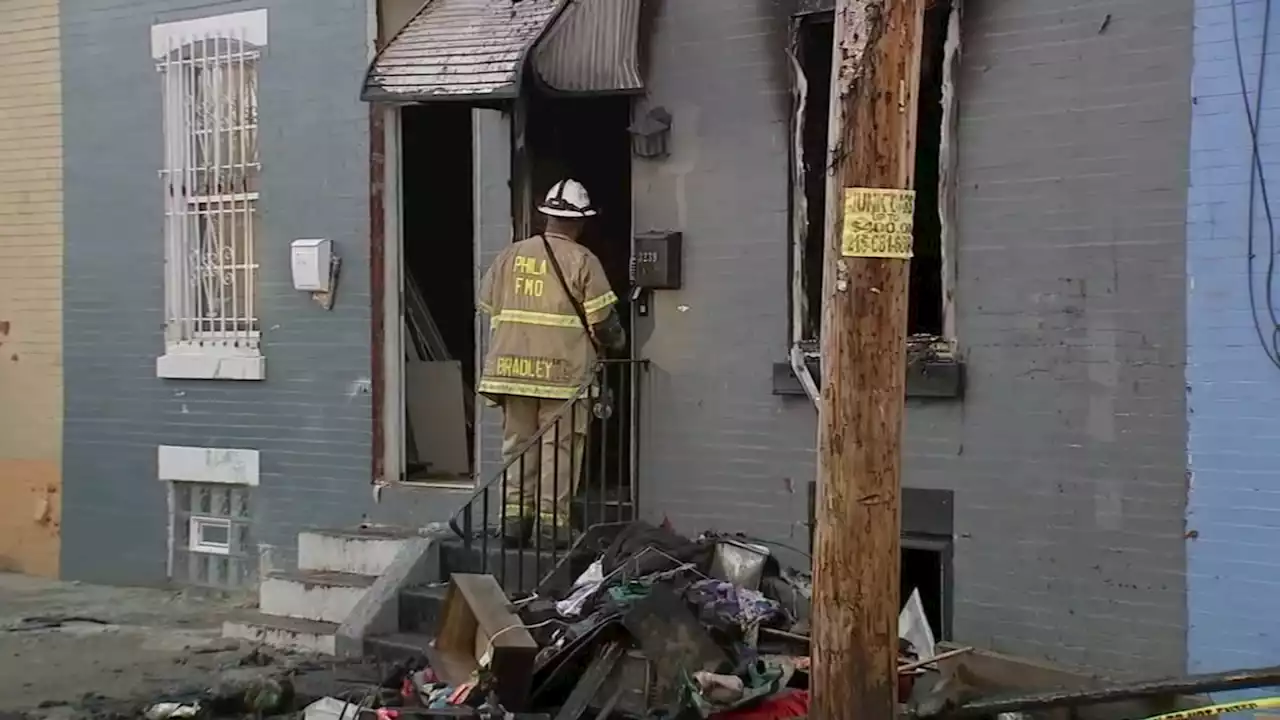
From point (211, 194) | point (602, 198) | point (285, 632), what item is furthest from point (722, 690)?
point (211, 194)

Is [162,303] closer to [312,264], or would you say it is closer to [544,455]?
[312,264]

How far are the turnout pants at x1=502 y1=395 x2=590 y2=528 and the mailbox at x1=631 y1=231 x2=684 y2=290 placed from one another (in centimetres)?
71

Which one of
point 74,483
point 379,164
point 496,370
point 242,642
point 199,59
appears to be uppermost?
point 199,59

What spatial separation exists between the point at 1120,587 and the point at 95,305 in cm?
697

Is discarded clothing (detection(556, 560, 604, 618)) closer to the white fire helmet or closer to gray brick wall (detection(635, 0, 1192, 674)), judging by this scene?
gray brick wall (detection(635, 0, 1192, 674))

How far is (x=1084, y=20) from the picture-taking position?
247 inches

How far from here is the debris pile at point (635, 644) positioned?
5.66 meters

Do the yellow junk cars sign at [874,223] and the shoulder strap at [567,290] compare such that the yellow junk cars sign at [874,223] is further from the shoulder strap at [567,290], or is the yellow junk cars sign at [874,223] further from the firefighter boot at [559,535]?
the firefighter boot at [559,535]

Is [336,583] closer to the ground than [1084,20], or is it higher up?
closer to the ground

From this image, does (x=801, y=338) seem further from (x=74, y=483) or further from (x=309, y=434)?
(x=74, y=483)

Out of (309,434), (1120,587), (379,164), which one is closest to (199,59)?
(379,164)

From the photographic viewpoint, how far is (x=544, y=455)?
24.8 ft

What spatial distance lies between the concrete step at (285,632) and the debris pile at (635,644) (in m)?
1.05

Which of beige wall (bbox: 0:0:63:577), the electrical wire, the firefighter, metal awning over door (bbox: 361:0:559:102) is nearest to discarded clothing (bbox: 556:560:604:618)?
the firefighter
